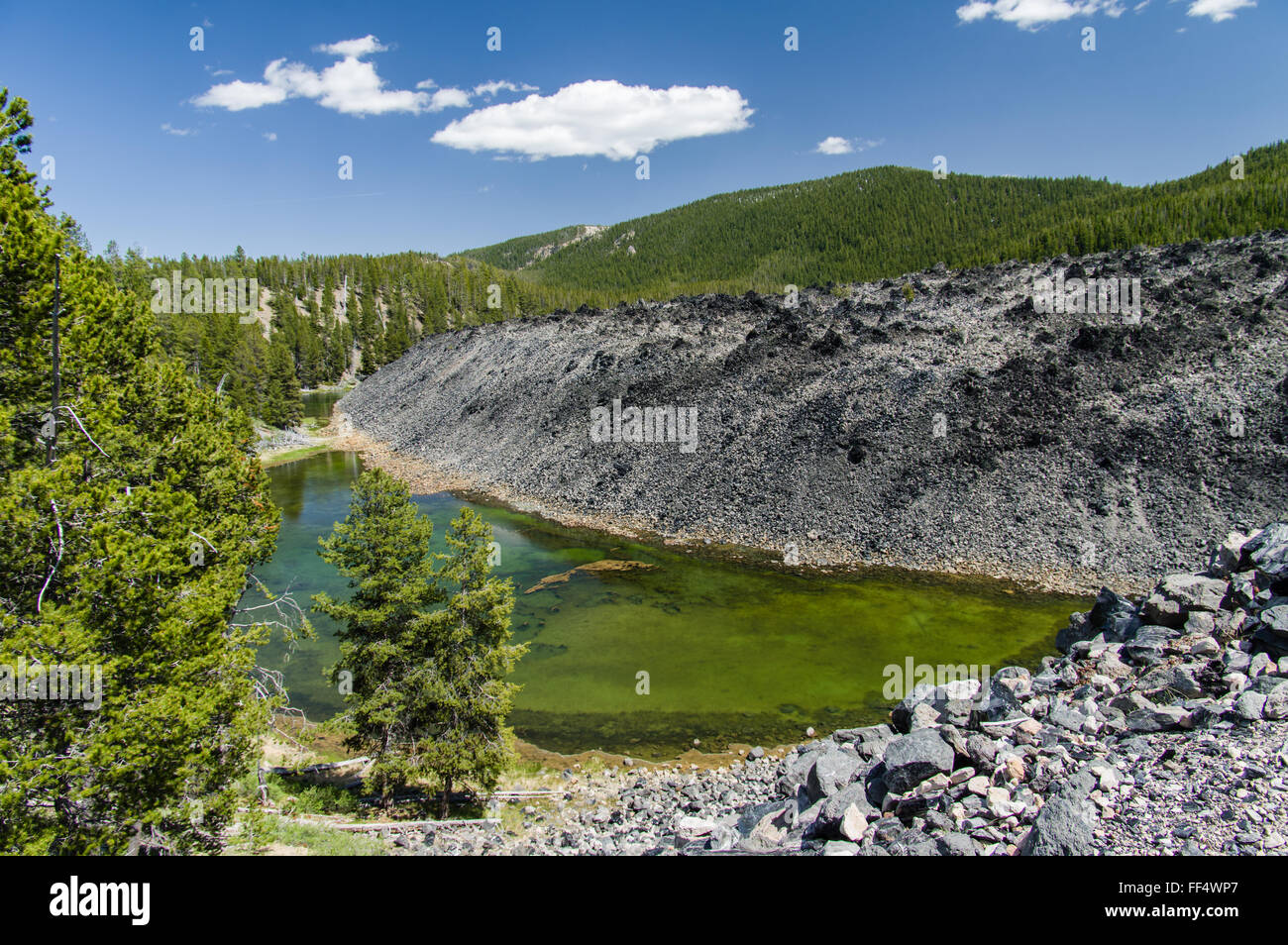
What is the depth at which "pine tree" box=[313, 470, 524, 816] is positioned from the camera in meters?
13.0

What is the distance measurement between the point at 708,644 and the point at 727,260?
15404 centimetres

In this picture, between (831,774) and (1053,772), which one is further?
(831,774)

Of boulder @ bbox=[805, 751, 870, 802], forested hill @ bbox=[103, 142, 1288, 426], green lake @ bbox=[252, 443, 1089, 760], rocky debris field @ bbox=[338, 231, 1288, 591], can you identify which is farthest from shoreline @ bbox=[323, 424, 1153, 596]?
forested hill @ bbox=[103, 142, 1288, 426]

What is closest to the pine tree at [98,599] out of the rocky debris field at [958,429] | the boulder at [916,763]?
the boulder at [916,763]

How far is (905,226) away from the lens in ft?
455

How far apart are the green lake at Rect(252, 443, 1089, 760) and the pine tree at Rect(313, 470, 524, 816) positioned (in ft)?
12.2

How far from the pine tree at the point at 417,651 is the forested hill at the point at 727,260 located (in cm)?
5846

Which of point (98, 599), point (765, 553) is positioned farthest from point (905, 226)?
point (98, 599)

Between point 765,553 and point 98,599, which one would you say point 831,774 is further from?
point 765,553

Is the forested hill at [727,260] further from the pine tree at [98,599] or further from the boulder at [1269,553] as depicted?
the boulder at [1269,553]

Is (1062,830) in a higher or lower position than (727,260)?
lower

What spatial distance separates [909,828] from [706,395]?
3093 centimetres

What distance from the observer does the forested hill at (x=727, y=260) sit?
2667 inches
